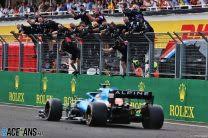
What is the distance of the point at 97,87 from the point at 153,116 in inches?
294

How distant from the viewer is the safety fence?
19.9 metres

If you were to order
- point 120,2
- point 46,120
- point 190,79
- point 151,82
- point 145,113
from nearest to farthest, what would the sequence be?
point 145,113 < point 46,120 < point 190,79 < point 151,82 < point 120,2

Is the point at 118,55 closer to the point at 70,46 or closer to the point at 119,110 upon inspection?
the point at 70,46

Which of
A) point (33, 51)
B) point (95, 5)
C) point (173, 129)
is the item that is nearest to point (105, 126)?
point (173, 129)

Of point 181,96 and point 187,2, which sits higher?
point 187,2

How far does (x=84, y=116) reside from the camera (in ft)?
54.2

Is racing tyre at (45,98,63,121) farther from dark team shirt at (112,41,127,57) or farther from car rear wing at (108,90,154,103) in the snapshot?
dark team shirt at (112,41,127,57)

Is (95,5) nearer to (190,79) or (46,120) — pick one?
(190,79)

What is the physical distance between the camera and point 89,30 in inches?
930

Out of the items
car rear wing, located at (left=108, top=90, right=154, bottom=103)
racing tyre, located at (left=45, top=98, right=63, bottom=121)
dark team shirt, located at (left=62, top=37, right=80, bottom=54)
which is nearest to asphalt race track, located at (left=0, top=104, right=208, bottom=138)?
racing tyre, located at (left=45, top=98, right=63, bottom=121)

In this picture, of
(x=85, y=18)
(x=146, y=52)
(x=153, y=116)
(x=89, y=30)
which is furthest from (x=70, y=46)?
(x=153, y=116)

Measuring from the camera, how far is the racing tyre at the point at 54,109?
56.3 ft

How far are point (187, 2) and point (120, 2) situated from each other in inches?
178

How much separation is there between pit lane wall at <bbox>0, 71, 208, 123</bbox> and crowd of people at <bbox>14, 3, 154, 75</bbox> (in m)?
0.73
